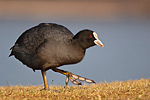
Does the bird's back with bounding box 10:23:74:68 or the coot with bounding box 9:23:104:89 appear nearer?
the coot with bounding box 9:23:104:89

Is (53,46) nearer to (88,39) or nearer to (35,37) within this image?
(35,37)

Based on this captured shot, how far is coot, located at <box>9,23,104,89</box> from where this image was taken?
5840 millimetres

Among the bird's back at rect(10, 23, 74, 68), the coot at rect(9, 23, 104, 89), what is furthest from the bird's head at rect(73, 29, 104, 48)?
the bird's back at rect(10, 23, 74, 68)

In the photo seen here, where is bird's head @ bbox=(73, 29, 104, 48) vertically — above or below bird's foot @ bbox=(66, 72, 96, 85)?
above

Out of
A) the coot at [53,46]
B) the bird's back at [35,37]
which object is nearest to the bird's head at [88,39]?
the coot at [53,46]

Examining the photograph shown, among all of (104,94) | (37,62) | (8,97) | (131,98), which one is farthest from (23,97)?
(131,98)

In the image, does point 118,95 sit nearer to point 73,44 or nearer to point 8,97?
point 73,44

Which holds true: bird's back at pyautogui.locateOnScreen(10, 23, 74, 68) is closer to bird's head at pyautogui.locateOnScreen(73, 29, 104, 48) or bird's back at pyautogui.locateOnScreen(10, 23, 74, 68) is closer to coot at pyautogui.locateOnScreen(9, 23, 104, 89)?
coot at pyautogui.locateOnScreen(9, 23, 104, 89)

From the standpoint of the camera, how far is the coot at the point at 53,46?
5.84 meters

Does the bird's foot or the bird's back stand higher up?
the bird's back

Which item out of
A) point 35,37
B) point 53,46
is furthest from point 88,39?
point 35,37

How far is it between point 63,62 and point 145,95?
1.88 m

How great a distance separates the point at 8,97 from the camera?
16.7ft

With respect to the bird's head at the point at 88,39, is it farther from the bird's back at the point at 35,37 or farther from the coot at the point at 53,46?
the bird's back at the point at 35,37
